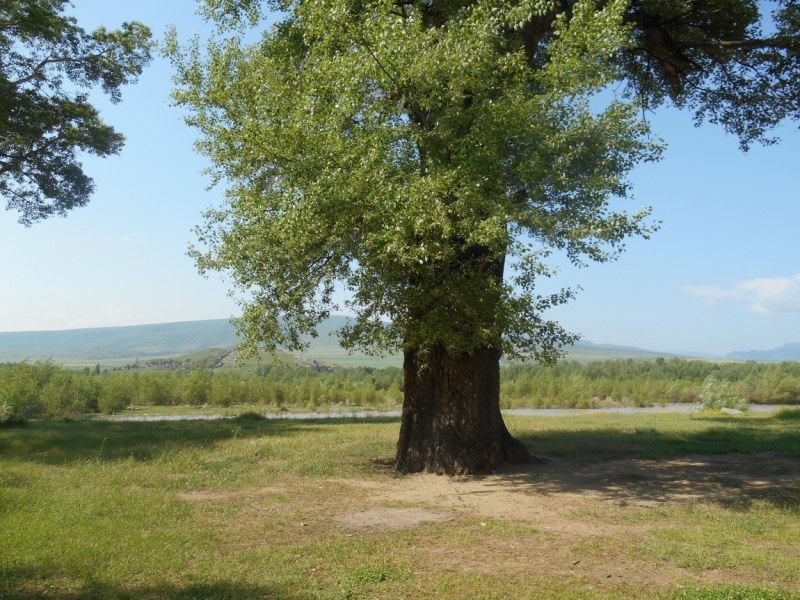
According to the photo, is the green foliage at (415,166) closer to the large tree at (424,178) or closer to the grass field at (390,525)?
the large tree at (424,178)

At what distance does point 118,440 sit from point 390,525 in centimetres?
1090

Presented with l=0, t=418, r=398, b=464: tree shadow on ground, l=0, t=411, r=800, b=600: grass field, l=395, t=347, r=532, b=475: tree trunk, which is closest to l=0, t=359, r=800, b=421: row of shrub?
l=0, t=418, r=398, b=464: tree shadow on ground

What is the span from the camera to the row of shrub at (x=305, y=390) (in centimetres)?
3356

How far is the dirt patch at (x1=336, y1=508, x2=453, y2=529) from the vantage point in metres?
7.66

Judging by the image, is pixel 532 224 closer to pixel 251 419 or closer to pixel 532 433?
pixel 532 433

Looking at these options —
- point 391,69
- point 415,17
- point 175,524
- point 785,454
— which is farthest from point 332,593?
point 785,454

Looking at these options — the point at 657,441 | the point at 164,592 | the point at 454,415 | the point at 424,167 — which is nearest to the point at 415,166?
the point at 424,167

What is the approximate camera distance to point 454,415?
1098 centimetres

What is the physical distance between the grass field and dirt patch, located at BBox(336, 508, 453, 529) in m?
0.04

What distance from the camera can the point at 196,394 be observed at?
4066 cm

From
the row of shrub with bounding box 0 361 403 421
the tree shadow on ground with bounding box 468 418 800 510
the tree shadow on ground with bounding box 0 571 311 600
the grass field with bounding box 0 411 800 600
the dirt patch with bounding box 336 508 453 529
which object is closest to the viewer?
the tree shadow on ground with bounding box 0 571 311 600

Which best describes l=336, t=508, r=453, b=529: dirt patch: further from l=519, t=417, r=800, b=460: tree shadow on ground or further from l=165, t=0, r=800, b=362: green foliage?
l=519, t=417, r=800, b=460: tree shadow on ground

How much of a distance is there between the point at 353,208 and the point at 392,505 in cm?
411

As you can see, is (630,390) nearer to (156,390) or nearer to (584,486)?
(156,390)
